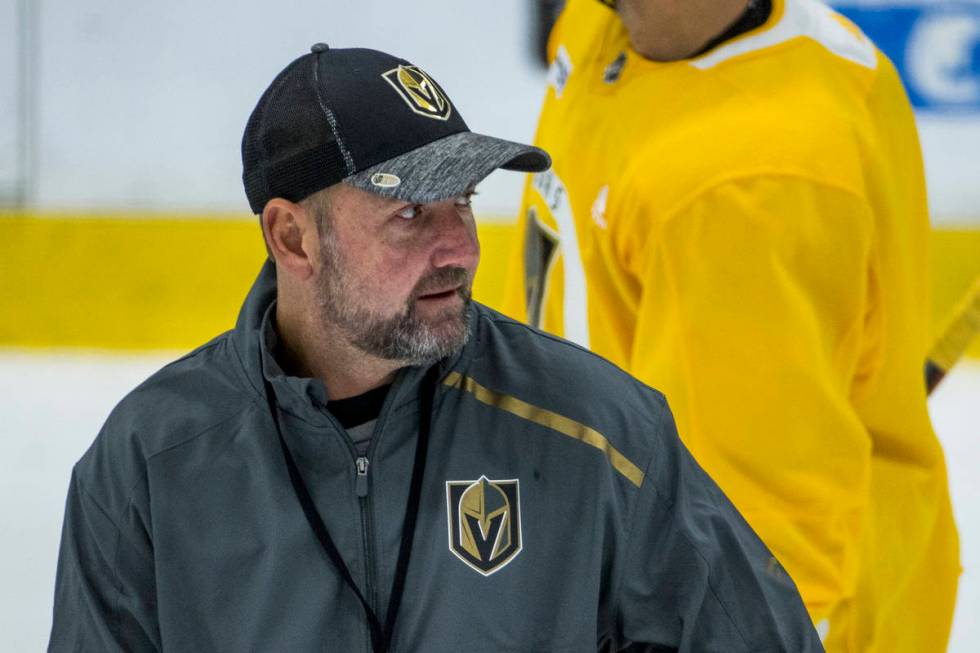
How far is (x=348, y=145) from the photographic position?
107 cm

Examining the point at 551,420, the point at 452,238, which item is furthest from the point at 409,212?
the point at 551,420

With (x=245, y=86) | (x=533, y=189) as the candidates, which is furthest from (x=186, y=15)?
(x=533, y=189)

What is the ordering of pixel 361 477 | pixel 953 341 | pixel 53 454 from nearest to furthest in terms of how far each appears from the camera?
1. pixel 361 477
2. pixel 953 341
3. pixel 53 454

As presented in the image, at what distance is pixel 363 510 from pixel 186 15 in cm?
260

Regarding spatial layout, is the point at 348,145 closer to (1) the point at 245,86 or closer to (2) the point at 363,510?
(2) the point at 363,510

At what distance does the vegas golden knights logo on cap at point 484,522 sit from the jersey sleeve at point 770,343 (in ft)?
0.90

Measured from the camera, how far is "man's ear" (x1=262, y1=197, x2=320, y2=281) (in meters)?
1.12

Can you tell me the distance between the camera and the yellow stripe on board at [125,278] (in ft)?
11.3

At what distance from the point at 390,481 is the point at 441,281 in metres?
0.15

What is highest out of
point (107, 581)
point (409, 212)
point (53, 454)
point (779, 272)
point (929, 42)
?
point (409, 212)

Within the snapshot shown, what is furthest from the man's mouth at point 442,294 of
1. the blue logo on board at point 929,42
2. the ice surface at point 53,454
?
the blue logo on board at point 929,42

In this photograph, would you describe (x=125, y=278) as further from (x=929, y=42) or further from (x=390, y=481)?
(x=390, y=481)

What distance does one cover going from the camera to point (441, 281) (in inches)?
43.0

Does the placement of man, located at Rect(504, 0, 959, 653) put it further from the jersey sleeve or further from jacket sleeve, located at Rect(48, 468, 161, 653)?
jacket sleeve, located at Rect(48, 468, 161, 653)
